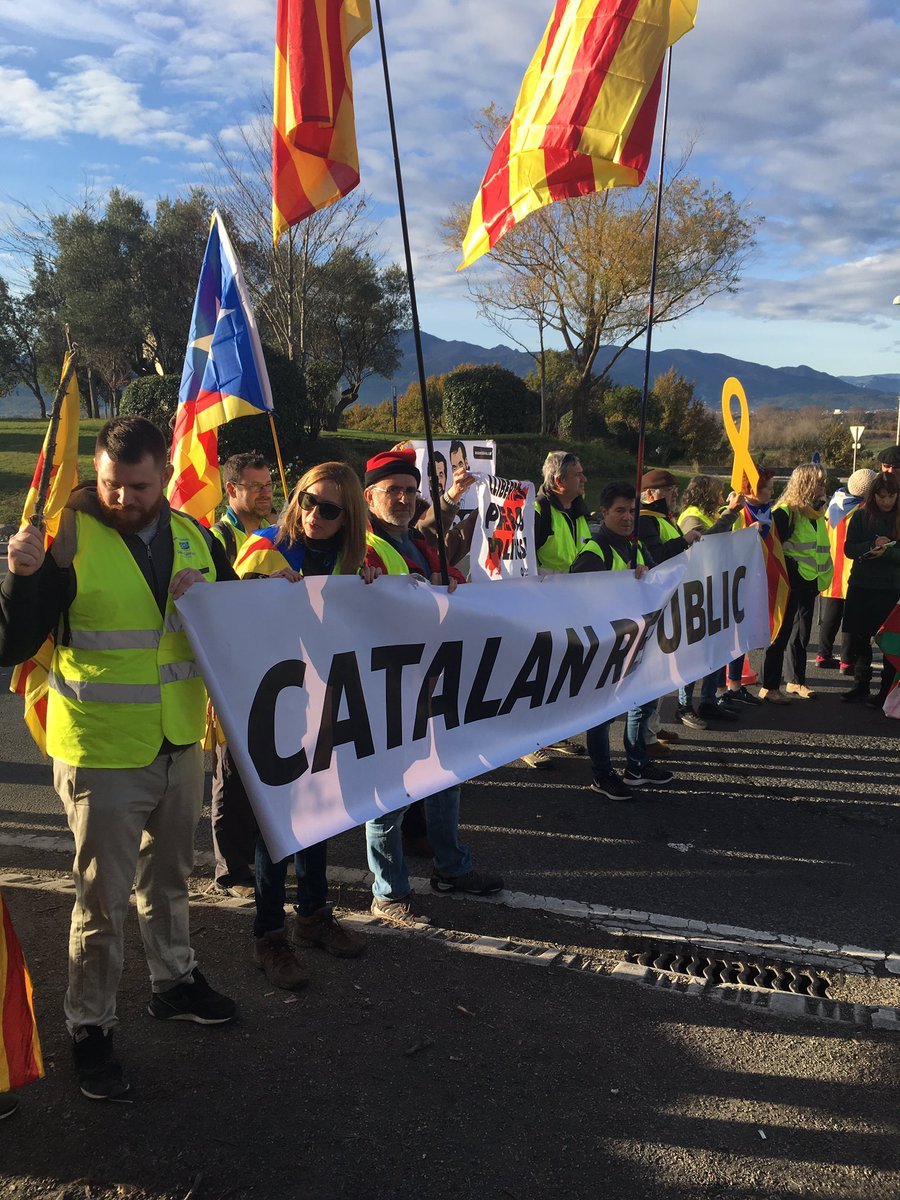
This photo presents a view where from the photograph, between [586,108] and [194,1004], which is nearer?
[194,1004]

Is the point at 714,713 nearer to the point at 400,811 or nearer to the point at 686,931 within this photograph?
the point at 686,931

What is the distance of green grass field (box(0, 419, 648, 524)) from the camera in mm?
23125

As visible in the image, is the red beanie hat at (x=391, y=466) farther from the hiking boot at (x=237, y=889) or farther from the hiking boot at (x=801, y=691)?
the hiking boot at (x=801, y=691)

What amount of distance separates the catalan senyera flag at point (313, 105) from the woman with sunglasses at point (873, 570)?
5.44 metres

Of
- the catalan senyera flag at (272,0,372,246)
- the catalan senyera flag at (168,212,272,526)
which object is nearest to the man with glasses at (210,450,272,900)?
the catalan senyera flag at (272,0,372,246)

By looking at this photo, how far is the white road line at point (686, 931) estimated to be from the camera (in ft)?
12.0

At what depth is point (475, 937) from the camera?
12.2 feet

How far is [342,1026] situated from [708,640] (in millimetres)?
3563

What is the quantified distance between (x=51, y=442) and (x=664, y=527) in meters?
4.61

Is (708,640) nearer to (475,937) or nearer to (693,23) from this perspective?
(475,937)

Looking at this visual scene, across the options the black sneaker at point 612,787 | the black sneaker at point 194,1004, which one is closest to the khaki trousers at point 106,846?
the black sneaker at point 194,1004

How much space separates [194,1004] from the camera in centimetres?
311

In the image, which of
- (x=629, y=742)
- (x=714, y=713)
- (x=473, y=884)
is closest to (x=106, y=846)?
(x=473, y=884)

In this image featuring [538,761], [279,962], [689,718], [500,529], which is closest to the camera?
[279,962]
